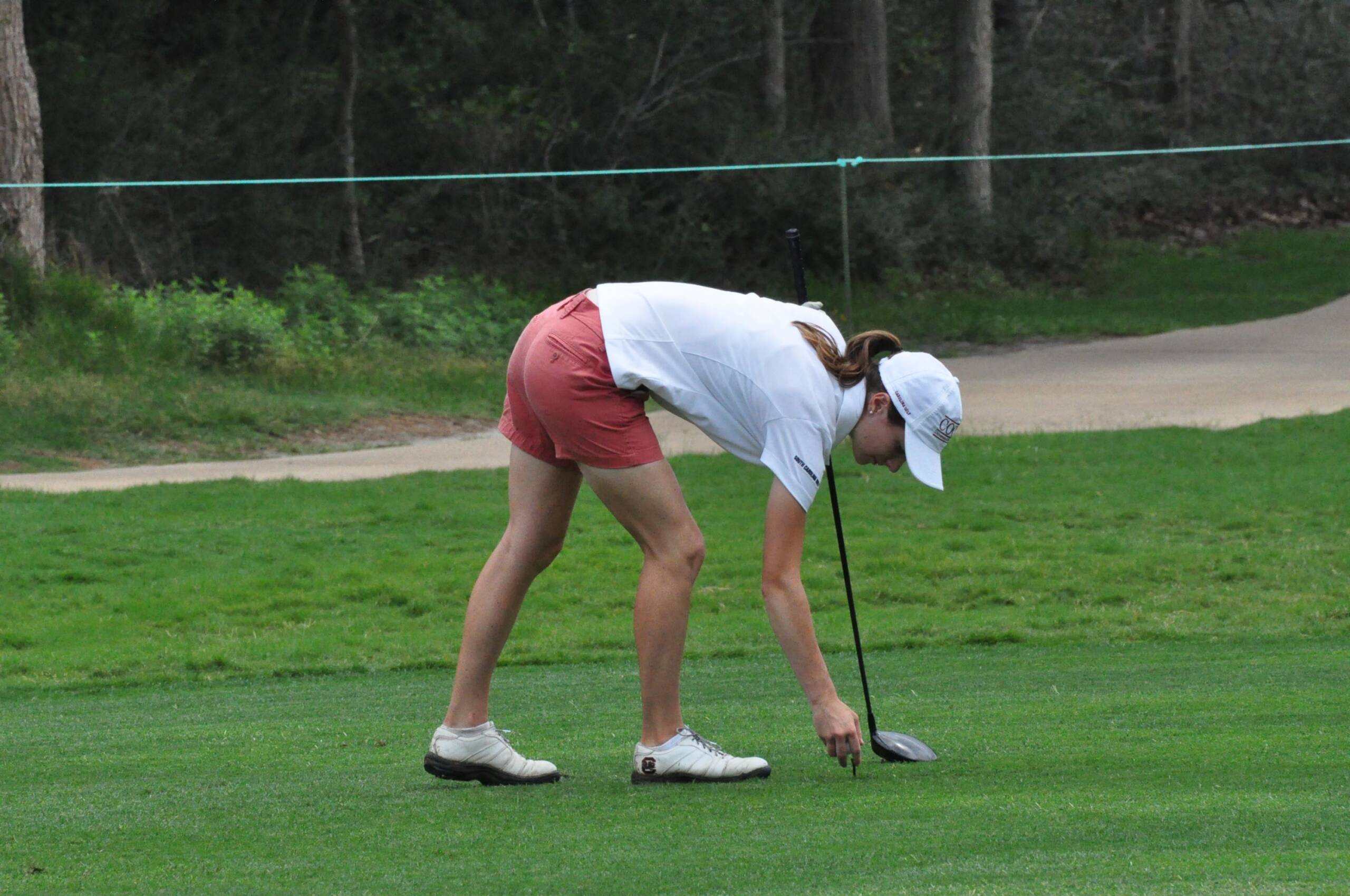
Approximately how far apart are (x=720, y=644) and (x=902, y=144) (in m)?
21.0

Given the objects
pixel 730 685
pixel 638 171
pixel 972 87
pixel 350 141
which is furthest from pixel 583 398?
pixel 972 87

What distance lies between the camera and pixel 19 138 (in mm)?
16672

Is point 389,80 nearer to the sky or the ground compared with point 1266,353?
nearer to the sky

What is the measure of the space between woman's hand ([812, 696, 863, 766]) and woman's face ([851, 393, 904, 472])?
597 mm

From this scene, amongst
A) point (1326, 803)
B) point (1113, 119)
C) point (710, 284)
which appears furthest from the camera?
point (1113, 119)

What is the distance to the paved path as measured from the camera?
43.5 feet

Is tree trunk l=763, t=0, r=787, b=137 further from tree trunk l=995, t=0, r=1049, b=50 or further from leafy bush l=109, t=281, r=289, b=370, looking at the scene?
leafy bush l=109, t=281, r=289, b=370

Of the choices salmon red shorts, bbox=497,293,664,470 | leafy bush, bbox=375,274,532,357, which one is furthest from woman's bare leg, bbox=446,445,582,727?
leafy bush, bbox=375,274,532,357

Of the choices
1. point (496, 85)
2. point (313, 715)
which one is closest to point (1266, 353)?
point (496, 85)

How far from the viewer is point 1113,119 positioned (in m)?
30.8

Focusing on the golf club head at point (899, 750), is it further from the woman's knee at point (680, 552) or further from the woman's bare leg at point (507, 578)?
the woman's bare leg at point (507, 578)

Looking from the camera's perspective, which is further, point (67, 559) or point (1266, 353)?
point (1266, 353)

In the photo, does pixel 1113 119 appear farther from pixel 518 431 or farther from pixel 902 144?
pixel 518 431

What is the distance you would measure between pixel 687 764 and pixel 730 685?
2612 mm
